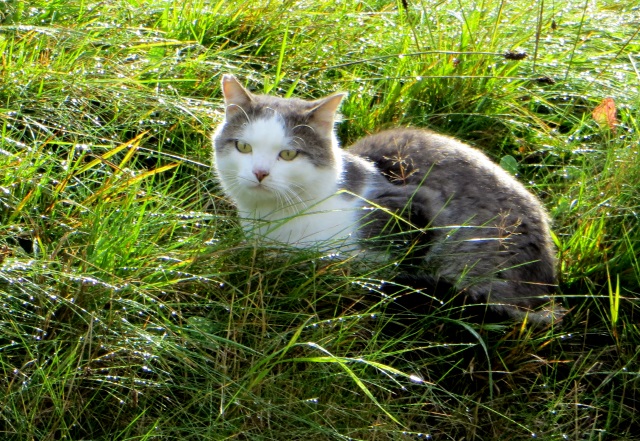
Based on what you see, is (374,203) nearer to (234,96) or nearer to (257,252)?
(257,252)

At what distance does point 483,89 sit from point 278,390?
1797 millimetres

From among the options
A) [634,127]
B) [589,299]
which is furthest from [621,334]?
[634,127]

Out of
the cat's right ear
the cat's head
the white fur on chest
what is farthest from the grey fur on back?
the cat's right ear

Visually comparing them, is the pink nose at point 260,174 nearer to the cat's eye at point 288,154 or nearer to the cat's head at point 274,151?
the cat's head at point 274,151

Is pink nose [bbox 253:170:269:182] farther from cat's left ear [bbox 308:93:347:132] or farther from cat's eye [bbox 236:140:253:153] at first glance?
cat's left ear [bbox 308:93:347:132]

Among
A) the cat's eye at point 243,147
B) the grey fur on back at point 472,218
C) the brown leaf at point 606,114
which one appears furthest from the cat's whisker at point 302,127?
the brown leaf at point 606,114

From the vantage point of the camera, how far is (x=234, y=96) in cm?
295

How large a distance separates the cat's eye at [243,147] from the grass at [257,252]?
0.22 meters

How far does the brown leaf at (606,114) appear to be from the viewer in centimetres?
345

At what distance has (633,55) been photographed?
3996 millimetres

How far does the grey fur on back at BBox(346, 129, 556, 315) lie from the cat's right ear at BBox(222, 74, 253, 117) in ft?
1.72

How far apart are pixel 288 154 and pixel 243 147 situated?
→ 5.8 inches

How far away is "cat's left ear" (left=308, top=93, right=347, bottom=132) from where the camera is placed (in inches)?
115

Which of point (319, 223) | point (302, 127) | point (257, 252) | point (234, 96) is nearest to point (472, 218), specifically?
point (319, 223)
